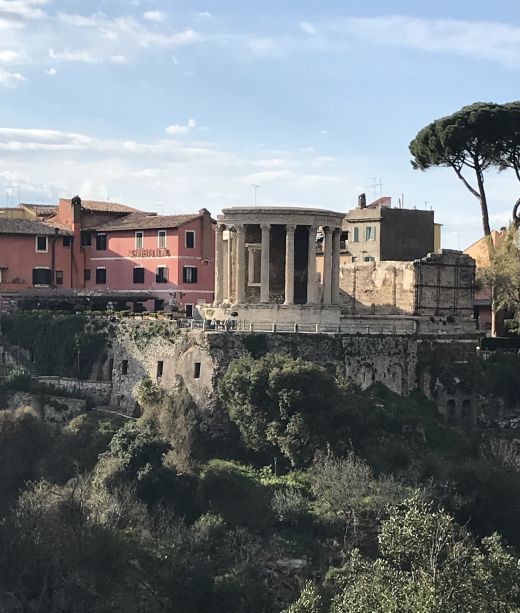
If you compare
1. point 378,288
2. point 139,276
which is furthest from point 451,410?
point 139,276

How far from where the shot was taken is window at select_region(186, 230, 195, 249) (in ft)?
238

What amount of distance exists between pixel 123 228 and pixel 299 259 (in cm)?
1617

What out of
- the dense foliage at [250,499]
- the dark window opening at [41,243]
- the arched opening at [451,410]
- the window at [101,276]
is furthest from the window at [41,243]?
the arched opening at [451,410]

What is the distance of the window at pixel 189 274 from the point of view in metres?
72.4

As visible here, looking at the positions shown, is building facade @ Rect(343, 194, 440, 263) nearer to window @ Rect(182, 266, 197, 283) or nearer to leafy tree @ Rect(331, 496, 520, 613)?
window @ Rect(182, 266, 197, 283)

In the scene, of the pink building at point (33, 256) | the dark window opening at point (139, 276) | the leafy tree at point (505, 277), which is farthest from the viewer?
the dark window opening at point (139, 276)

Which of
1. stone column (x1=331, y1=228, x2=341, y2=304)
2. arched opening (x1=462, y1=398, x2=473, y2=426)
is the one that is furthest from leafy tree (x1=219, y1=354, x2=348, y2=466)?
stone column (x1=331, y1=228, x2=341, y2=304)

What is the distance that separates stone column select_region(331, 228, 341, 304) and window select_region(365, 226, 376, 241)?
14.6m

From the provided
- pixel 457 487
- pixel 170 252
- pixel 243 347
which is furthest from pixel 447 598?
pixel 170 252

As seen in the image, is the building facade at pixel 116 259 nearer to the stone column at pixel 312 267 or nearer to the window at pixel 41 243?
the window at pixel 41 243

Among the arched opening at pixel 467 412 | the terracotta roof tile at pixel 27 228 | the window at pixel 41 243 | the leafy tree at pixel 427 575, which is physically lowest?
the leafy tree at pixel 427 575

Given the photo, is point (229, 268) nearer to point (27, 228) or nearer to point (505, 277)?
point (505, 277)

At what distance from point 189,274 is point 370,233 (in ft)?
42.0

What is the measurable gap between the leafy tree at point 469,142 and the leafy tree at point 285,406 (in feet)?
69.5
